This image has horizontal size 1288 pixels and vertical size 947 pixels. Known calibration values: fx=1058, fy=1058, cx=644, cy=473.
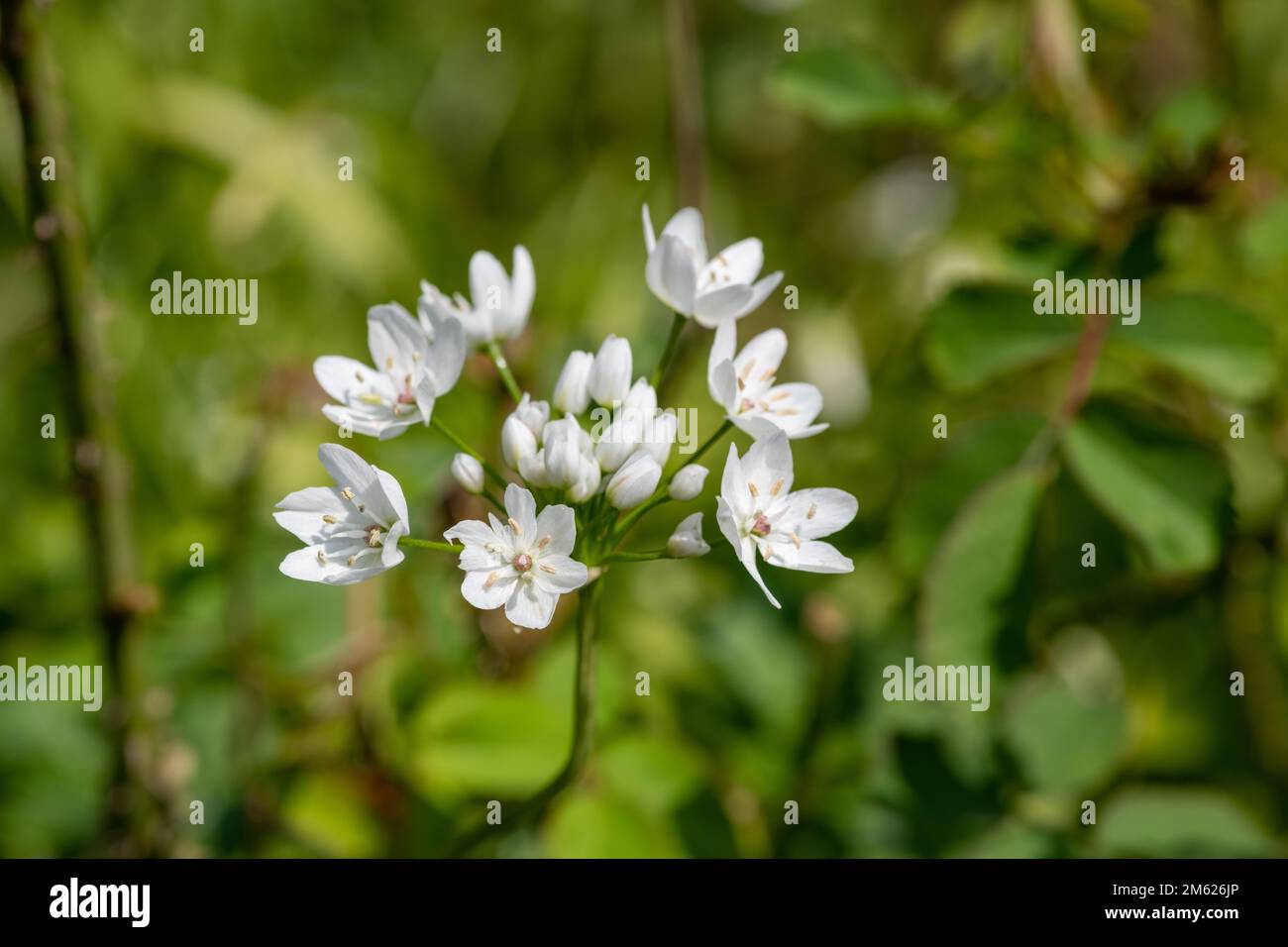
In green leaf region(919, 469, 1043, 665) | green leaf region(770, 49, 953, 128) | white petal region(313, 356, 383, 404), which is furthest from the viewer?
green leaf region(770, 49, 953, 128)

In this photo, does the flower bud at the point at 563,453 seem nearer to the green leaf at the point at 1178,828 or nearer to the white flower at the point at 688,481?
the white flower at the point at 688,481

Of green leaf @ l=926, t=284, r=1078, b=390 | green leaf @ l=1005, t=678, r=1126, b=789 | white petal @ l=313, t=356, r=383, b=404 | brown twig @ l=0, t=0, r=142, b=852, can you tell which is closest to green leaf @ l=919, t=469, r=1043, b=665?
green leaf @ l=926, t=284, r=1078, b=390

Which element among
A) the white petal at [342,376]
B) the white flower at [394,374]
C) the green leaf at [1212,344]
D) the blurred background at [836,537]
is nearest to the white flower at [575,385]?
the white flower at [394,374]

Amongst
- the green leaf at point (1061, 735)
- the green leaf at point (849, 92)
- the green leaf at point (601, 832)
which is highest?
the green leaf at point (849, 92)

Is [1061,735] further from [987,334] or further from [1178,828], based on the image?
[987,334]

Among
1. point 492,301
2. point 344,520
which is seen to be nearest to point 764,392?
point 492,301

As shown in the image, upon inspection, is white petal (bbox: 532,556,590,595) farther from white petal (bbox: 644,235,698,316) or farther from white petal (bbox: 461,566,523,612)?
white petal (bbox: 644,235,698,316)

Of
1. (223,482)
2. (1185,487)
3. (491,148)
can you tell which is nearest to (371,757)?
(223,482)
